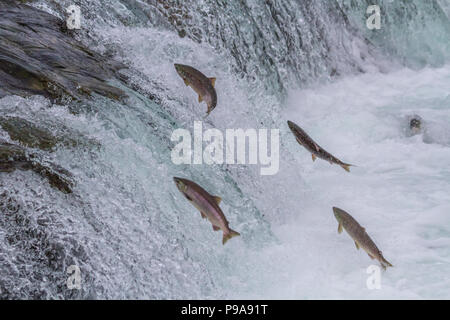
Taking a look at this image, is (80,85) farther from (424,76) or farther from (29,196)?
(424,76)

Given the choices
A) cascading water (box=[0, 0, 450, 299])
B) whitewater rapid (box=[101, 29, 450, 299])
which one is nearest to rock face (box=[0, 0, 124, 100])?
cascading water (box=[0, 0, 450, 299])

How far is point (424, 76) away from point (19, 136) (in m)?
5.52

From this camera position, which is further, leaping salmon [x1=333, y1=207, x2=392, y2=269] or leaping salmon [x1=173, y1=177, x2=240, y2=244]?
leaping salmon [x1=333, y1=207, x2=392, y2=269]

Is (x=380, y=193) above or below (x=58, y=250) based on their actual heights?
above

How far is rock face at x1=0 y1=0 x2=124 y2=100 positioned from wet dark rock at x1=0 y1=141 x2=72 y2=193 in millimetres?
464

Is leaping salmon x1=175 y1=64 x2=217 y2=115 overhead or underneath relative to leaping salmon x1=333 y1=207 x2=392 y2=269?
overhead

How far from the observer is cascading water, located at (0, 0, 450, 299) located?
2123mm

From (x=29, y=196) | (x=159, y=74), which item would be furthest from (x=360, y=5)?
(x=29, y=196)

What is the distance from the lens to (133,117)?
285 centimetres

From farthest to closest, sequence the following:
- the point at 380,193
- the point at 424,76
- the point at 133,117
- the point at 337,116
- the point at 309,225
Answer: the point at 424,76, the point at 337,116, the point at 380,193, the point at 309,225, the point at 133,117

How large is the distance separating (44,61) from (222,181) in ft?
3.64

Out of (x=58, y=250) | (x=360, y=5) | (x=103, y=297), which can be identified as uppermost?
(x=360, y=5)

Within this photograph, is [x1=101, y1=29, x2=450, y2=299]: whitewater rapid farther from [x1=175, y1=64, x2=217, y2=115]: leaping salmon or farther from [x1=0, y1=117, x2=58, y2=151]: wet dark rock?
[x1=0, y1=117, x2=58, y2=151]: wet dark rock

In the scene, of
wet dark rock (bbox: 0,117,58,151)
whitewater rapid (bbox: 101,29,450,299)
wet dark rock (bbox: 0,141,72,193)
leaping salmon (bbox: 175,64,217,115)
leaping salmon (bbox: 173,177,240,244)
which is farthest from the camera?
whitewater rapid (bbox: 101,29,450,299)
